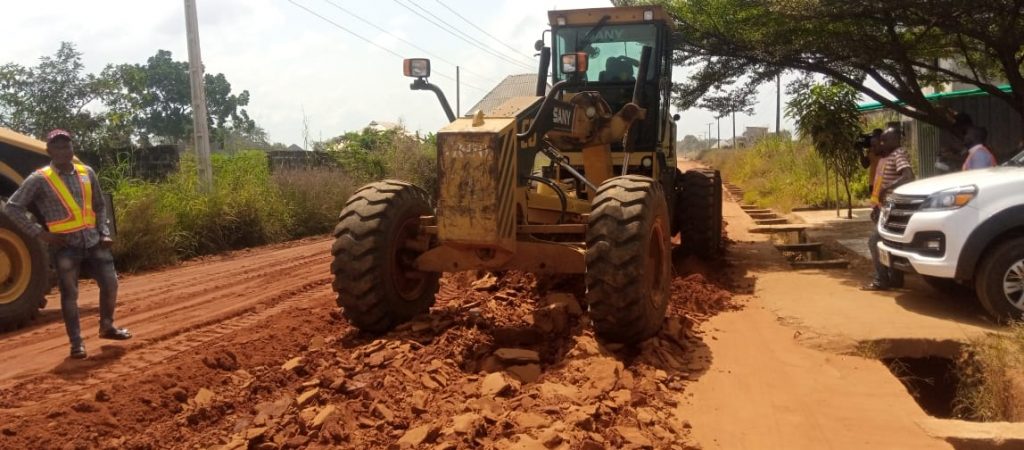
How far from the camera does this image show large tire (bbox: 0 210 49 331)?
7328 mm

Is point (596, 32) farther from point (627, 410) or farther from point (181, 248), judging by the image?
point (181, 248)

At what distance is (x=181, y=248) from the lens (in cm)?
1271

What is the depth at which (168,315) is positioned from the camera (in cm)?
771

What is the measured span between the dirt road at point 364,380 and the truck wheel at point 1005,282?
7.16 feet

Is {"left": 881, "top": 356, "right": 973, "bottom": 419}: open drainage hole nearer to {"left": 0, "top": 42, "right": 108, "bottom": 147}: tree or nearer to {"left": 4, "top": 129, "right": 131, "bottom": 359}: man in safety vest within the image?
{"left": 4, "top": 129, "right": 131, "bottom": 359}: man in safety vest

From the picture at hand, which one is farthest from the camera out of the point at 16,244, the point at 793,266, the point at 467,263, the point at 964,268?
the point at 793,266

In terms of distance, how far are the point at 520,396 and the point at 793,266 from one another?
6363 millimetres

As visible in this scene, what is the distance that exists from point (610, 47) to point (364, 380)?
17.2 ft

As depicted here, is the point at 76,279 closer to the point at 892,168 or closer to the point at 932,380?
the point at 932,380

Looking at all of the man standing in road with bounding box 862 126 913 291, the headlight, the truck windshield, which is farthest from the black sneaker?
the man standing in road with bounding box 862 126 913 291

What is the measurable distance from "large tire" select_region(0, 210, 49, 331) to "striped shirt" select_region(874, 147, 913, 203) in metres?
8.30

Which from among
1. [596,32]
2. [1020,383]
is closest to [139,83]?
[596,32]

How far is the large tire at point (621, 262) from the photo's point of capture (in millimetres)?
5191

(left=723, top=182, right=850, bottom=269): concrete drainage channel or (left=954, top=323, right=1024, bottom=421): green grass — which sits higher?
(left=723, top=182, right=850, bottom=269): concrete drainage channel
